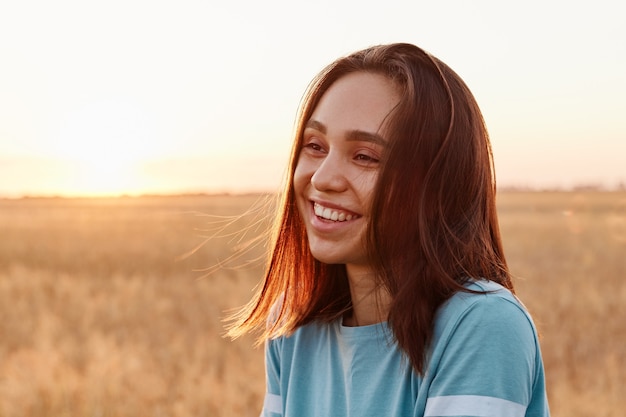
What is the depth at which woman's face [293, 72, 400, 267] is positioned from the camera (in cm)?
170

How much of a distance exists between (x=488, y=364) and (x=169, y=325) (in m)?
5.69

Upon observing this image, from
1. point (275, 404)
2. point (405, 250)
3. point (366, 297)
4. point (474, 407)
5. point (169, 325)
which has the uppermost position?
point (405, 250)

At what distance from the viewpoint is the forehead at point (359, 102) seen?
5.61 feet

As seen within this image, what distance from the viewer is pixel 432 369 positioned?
1551 mm

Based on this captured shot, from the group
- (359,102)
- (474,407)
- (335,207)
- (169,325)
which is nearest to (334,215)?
(335,207)

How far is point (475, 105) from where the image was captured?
178 cm

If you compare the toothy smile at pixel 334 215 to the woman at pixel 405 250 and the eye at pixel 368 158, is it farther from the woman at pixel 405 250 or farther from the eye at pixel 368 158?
the eye at pixel 368 158

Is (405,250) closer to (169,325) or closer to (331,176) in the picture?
(331,176)

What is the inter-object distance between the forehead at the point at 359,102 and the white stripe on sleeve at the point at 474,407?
0.56 m

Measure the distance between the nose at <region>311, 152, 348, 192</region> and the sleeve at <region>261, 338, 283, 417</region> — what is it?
1.58ft

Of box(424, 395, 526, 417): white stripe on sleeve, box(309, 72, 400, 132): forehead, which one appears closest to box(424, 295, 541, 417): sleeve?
box(424, 395, 526, 417): white stripe on sleeve

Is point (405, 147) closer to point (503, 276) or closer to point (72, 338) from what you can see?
point (503, 276)

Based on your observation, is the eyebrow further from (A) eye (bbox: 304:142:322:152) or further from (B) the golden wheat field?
(B) the golden wheat field

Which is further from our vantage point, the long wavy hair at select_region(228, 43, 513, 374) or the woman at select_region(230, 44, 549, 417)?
the long wavy hair at select_region(228, 43, 513, 374)
